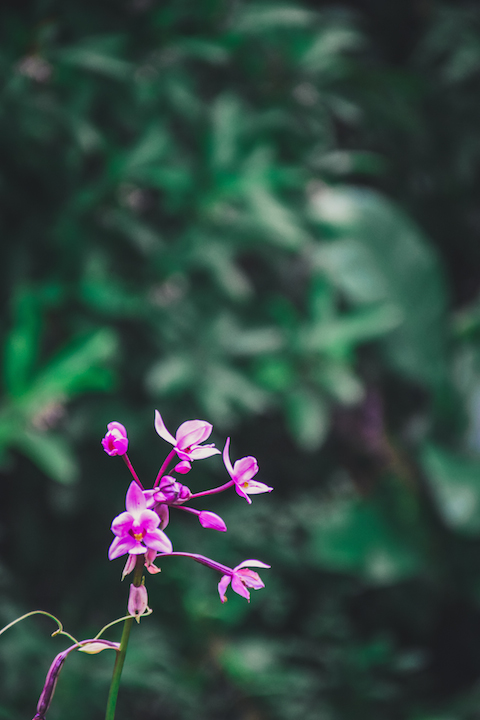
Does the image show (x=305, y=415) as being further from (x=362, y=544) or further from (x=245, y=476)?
(x=245, y=476)

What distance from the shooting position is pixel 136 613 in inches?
9.6

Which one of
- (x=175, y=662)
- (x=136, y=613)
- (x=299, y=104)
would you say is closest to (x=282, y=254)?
(x=299, y=104)

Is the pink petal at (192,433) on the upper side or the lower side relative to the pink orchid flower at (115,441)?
upper

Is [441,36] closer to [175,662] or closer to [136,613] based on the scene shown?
[175,662]

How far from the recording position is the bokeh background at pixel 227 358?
3.51 ft

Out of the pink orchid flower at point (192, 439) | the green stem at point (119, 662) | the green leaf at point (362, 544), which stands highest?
the green leaf at point (362, 544)

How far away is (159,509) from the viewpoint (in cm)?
26

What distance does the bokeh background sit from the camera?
1.07 m

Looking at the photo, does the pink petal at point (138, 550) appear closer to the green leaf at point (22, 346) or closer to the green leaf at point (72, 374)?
the green leaf at point (72, 374)

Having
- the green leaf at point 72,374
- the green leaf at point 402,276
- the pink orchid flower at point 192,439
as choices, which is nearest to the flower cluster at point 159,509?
the pink orchid flower at point 192,439

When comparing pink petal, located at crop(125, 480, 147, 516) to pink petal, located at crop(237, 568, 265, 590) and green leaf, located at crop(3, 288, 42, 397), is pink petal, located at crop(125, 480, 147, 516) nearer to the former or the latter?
pink petal, located at crop(237, 568, 265, 590)

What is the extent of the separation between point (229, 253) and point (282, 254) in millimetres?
248

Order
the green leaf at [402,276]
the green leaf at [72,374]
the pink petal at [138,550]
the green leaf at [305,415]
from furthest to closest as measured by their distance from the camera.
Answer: the green leaf at [402,276] → the green leaf at [305,415] → the green leaf at [72,374] → the pink petal at [138,550]

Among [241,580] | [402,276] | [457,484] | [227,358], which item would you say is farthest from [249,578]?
[402,276]
